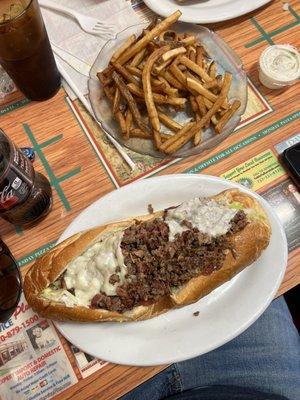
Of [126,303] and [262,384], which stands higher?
[126,303]

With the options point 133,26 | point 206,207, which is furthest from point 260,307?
point 133,26

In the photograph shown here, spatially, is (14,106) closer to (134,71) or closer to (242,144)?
(134,71)

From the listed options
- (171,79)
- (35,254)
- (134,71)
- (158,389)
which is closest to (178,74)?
(171,79)

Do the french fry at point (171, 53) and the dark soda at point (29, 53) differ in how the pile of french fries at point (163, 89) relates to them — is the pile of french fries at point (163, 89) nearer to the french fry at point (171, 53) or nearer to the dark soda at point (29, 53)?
the french fry at point (171, 53)

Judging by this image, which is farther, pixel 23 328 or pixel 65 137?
pixel 65 137

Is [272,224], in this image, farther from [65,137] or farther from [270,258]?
[65,137]

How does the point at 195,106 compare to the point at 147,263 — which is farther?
the point at 195,106

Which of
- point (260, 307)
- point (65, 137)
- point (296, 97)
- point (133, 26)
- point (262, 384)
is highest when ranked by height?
point (133, 26)
